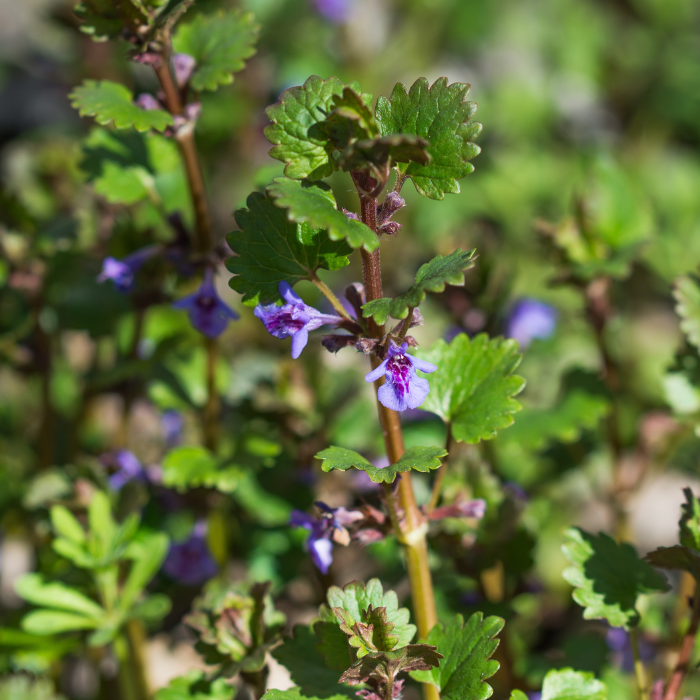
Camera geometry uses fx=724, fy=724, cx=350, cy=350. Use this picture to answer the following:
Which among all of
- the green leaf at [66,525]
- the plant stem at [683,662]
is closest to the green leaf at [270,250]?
the green leaf at [66,525]

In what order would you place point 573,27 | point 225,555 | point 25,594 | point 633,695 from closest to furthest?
point 25,594 → point 633,695 → point 225,555 → point 573,27

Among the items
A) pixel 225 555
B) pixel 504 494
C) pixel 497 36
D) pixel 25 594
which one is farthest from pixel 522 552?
pixel 497 36

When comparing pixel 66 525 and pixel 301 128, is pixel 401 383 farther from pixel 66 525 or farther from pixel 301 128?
pixel 66 525

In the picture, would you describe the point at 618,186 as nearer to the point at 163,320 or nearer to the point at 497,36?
the point at 163,320

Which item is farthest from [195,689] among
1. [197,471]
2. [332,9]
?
[332,9]

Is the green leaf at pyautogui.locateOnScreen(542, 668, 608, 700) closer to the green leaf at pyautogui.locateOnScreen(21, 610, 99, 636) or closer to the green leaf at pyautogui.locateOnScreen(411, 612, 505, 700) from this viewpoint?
the green leaf at pyautogui.locateOnScreen(411, 612, 505, 700)

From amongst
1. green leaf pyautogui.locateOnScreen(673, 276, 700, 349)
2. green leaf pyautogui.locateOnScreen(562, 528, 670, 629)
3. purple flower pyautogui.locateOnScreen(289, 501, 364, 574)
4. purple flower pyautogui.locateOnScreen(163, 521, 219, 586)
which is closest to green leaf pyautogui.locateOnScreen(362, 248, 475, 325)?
purple flower pyautogui.locateOnScreen(289, 501, 364, 574)

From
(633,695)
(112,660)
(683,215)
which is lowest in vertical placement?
(633,695)
